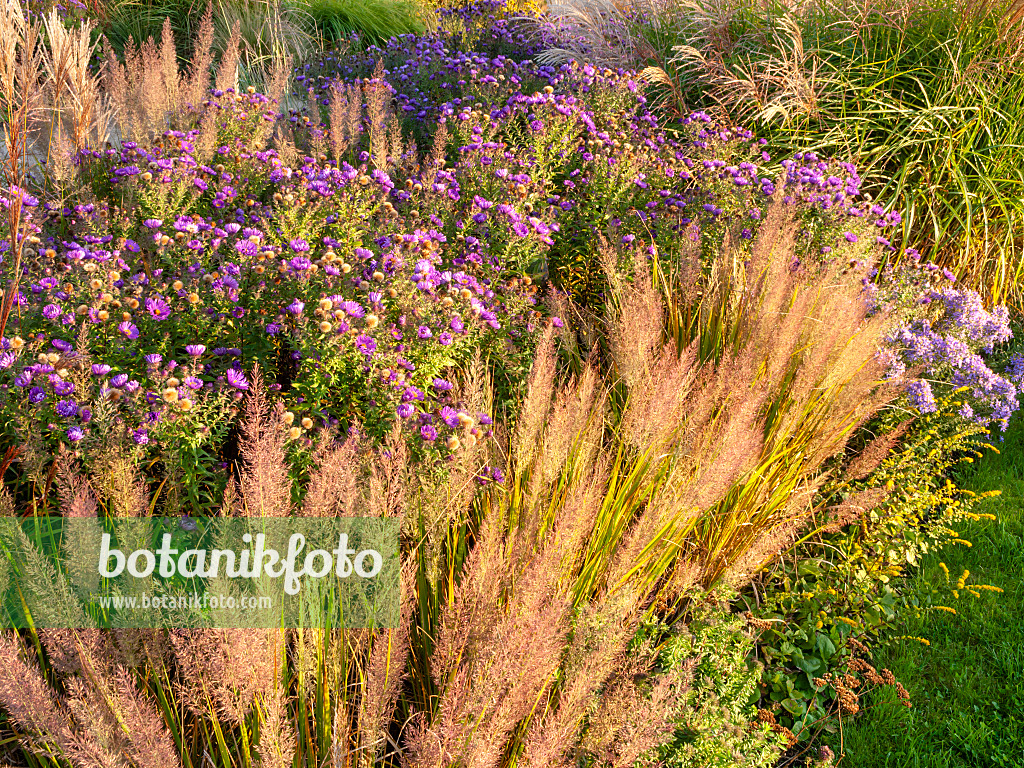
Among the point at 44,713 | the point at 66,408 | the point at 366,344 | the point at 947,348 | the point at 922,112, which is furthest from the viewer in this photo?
the point at 922,112

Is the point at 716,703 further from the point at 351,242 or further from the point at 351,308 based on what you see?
the point at 351,242

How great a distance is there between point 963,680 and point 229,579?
107 inches

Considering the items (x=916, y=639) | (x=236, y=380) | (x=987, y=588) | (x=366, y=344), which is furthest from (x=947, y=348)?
(x=236, y=380)

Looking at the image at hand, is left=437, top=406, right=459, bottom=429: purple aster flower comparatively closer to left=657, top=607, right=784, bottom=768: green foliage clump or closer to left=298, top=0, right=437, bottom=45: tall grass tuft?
left=657, top=607, right=784, bottom=768: green foliage clump

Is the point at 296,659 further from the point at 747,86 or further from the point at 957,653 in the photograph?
the point at 747,86

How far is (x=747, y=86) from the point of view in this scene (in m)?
5.05

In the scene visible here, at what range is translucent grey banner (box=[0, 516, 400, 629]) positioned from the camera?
1291 millimetres

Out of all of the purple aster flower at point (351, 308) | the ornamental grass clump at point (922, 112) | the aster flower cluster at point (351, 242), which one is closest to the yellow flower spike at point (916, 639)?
the aster flower cluster at point (351, 242)

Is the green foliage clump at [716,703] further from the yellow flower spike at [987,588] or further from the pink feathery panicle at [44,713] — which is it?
the pink feathery panicle at [44,713]

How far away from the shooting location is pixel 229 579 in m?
1.48

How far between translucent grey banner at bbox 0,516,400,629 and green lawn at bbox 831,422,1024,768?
1898 mm

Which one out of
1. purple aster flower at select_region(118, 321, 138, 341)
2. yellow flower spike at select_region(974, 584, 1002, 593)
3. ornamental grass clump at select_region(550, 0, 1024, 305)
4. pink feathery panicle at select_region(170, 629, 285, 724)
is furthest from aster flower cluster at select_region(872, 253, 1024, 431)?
purple aster flower at select_region(118, 321, 138, 341)

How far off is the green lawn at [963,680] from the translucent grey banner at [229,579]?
190 cm

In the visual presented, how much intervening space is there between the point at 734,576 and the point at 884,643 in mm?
1143
